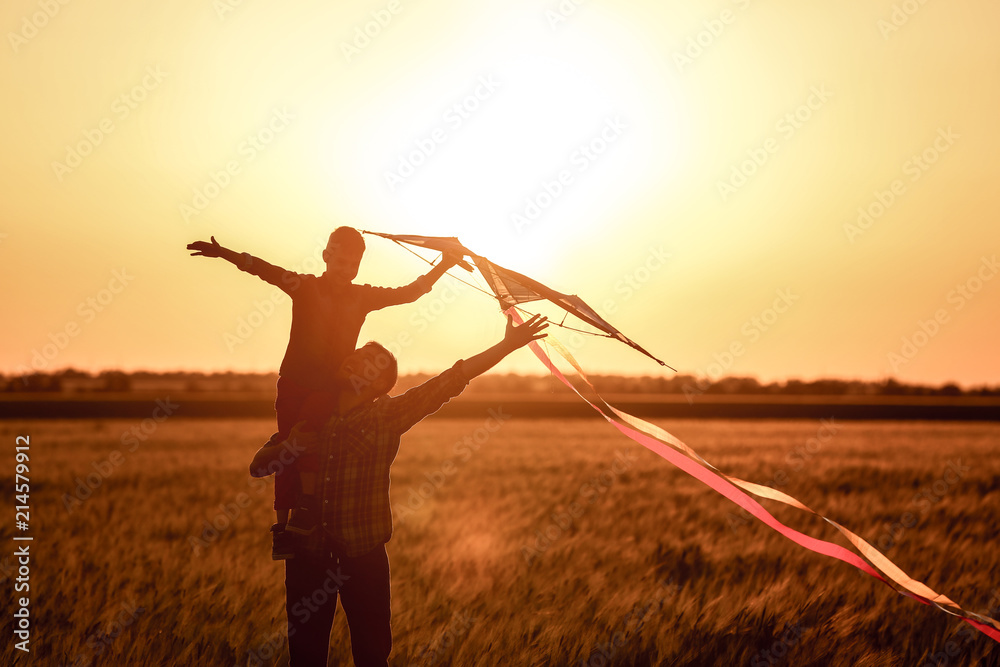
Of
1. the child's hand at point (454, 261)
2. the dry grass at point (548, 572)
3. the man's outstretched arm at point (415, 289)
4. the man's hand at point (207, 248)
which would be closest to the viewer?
the man's hand at point (207, 248)

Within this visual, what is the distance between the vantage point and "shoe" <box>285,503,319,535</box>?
3.80m

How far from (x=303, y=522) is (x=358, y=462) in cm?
35

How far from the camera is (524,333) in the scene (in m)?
3.85

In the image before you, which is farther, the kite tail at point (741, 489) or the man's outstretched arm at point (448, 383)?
the kite tail at point (741, 489)

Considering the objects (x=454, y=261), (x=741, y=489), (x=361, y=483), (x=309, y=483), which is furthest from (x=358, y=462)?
(x=741, y=489)

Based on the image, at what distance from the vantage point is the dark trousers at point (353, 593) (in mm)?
3859

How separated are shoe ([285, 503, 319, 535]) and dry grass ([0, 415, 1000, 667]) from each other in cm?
203

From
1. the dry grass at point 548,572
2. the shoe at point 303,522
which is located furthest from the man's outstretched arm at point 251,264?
the dry grass at point 548,572

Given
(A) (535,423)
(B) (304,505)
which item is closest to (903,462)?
(B) (304,505)

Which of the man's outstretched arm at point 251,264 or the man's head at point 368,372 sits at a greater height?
the man's outstretched arm at point 251,264

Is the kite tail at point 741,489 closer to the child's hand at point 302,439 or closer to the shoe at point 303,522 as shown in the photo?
the child's hand at point 302,439

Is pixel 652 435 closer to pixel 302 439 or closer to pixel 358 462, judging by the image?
pixel 358 462

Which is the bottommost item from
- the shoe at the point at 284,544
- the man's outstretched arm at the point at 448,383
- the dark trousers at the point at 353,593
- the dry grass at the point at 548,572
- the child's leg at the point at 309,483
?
the dry grass at the point at 548,572

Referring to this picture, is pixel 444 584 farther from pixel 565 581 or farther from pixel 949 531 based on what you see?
pixel 949 531
